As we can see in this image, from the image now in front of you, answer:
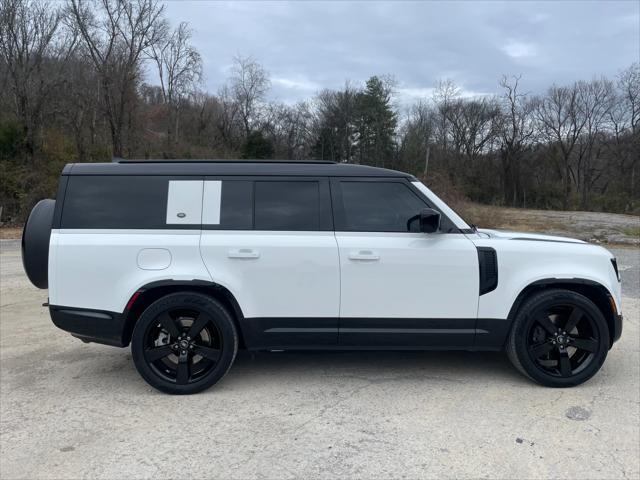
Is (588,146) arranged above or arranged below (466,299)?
above

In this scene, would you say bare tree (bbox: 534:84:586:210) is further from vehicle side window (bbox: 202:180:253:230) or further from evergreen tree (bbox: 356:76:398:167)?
vehicle side window (bbox: 202:180:253:230)

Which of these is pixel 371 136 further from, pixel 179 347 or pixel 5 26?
pixel 179 347

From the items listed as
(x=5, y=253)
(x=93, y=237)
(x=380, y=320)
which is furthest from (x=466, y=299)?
(x=5, y=253)

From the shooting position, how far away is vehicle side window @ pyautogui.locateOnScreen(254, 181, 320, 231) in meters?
4.16

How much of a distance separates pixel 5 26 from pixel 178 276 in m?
28.4

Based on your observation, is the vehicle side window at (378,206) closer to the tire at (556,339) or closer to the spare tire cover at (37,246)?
the tire at (556,339)

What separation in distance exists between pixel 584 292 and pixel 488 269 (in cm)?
97

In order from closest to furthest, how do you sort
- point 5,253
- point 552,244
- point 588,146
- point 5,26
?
point 552,244 → point 5,253 → point 5,26 → point 588,146

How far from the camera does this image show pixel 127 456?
3.14 metres

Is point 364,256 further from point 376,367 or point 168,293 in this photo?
point 168,293

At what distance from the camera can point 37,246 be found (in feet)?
13.7

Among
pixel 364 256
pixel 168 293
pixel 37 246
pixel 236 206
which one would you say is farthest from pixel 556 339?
pixel 37 246

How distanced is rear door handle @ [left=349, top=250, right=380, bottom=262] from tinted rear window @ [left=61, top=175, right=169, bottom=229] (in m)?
1.58

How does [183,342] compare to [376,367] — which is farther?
[376,367]
